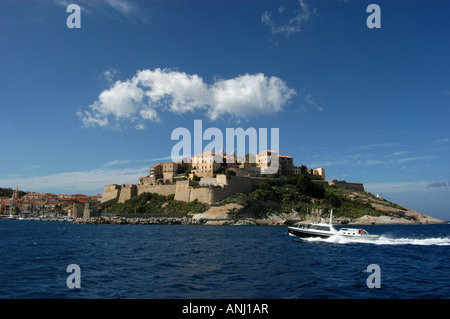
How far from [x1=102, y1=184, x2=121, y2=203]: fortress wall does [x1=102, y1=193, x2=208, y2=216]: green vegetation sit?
11.3 feet

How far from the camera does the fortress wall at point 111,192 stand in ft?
275

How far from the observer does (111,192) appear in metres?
85.1

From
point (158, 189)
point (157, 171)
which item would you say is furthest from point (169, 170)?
point (158, 189)

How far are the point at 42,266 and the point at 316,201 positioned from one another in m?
63.7

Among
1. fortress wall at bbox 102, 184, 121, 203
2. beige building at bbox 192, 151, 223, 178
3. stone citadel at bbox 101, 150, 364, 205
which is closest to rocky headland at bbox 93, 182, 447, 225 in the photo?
stone citadel at bbox 101, 150, 364, 205

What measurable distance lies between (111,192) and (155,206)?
17.2 metres

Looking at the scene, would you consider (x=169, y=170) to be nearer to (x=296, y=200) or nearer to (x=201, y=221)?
(x=201, y=221)

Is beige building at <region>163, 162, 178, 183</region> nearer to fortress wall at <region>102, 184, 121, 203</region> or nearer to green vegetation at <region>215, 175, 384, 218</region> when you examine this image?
fortress wall at <region>102, 184, 121, 203</region>

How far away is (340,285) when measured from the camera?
529 inches

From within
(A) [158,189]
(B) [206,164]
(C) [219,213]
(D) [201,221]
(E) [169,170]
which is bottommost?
(D) [201,221]

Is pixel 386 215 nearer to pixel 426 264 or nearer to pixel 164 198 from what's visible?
pixel 164 198

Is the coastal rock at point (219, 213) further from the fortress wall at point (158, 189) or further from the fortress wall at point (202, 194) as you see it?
the fortress wall at point (158, 189)

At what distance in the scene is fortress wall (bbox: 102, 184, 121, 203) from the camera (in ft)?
275
